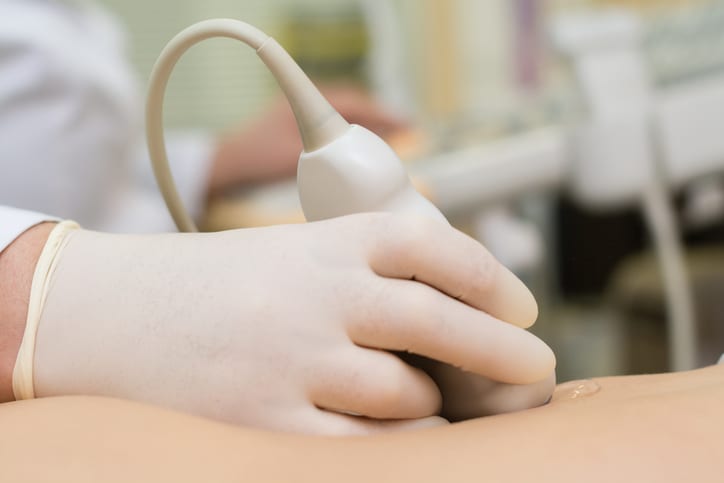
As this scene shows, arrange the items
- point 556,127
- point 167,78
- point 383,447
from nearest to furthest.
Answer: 1. point 383,447
2. point 167,78
3. point 556,127

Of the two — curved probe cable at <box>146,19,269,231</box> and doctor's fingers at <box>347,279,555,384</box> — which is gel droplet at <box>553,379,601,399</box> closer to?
doctor's fingers at <box>347,279,555,384</box>

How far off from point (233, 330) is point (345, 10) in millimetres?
2558

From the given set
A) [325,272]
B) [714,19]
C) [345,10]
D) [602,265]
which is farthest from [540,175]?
[345,10]

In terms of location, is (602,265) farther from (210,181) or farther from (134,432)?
(134,432)

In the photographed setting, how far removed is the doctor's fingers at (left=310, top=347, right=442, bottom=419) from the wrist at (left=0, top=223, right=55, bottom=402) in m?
0.14

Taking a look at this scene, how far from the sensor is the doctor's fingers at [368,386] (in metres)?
0.34

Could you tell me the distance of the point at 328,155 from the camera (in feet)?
1.20

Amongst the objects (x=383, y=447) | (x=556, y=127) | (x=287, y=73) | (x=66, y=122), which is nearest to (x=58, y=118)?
(x=66, y=122)

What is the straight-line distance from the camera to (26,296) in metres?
0.38

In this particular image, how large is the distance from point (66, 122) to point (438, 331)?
786 millimetres

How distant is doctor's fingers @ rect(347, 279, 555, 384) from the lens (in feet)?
1.10

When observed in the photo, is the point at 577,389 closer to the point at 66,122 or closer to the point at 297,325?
the point at 297,325

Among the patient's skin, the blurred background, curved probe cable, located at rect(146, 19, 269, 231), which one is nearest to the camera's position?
the patient's skin

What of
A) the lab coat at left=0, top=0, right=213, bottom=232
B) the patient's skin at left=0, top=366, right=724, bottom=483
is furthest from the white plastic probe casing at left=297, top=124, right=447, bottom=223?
the lab coat at left=0, top=0, right=213, bottom=232
